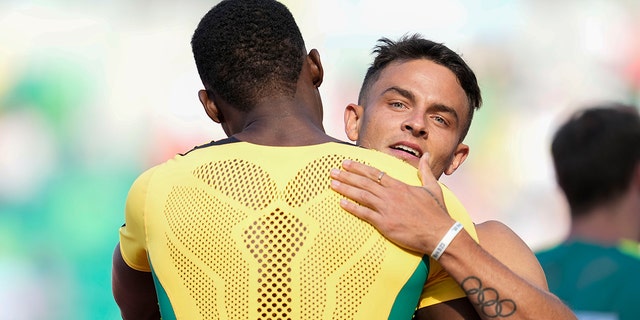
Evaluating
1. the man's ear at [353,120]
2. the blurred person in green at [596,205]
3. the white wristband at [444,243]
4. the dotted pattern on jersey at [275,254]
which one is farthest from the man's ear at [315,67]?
the blurred person in green at [596,205]

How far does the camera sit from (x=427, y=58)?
3.41 metres

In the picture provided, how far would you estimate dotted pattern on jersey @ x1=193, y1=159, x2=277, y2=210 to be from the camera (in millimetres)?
2301

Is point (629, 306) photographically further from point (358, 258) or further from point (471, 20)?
point (471, 20)

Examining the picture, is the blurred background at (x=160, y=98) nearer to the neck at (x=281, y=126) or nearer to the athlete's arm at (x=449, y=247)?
the neck at (x=281, y=126)

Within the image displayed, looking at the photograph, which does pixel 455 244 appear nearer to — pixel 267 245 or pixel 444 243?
pixel 444 243

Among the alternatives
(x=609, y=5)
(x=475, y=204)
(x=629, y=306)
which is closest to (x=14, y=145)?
(x=475, y=204)

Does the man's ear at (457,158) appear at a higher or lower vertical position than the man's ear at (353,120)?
lower

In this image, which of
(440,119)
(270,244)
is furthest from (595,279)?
(270,244)

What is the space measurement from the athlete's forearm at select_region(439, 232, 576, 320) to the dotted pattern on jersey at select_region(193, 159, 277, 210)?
16.8 inches

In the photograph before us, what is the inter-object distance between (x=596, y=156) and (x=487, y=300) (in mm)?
2197

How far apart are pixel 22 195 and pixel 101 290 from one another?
1.19 meters

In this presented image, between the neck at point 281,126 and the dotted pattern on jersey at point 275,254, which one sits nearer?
the dotted pattern on jersey at point 275,254

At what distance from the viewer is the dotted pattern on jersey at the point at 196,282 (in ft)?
7.47

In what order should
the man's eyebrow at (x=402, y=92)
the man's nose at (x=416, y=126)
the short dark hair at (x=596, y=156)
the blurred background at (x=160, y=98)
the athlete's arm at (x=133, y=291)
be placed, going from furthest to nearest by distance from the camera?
1. the blurred background at (x=160, y=98)
2. the short dark hair at (x=596, y=156)
3. the man's eyebrow at (x=402, y=92)
4. the man's nose at (x=416, y=126)
5. the athlete's arm at (x=133, y=291)
